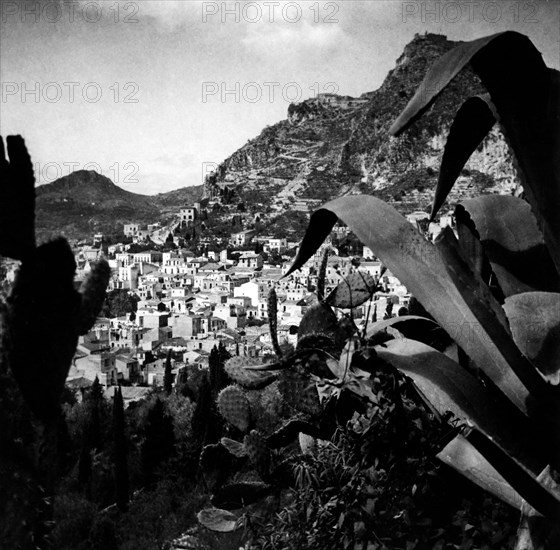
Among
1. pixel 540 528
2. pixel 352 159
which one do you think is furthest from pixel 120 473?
pixel 352 159

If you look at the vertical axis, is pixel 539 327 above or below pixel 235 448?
above

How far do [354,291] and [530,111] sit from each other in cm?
60

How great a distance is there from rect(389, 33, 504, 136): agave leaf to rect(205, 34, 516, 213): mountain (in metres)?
36.4

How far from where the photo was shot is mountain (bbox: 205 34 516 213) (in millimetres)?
46656

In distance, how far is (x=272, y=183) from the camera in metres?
66.5

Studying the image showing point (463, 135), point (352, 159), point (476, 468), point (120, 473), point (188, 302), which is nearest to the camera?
point (476, 468)

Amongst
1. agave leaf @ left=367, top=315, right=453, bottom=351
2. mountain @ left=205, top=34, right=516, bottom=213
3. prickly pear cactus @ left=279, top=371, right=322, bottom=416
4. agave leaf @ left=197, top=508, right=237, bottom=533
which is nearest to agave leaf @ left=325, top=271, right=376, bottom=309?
agave leaf @ left=367, top=315, right=453, bottom=351

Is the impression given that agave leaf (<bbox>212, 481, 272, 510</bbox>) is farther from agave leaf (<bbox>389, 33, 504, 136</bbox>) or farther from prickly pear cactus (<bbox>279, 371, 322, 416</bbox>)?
agave leaf (<bbox>389, 33, 504, 136</bbox>)

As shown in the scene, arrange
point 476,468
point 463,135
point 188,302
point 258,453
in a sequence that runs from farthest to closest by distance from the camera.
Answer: point 188,302, point 258,453, point 463,135, point 476,468

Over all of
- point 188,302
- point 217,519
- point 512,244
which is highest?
point 188,302

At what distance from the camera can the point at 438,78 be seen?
2.60 feet

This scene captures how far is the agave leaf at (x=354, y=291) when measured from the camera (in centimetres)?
138

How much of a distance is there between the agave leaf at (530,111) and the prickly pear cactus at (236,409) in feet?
2.52

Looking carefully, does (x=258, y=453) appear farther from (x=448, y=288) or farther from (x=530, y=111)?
(x=530, y=111)
